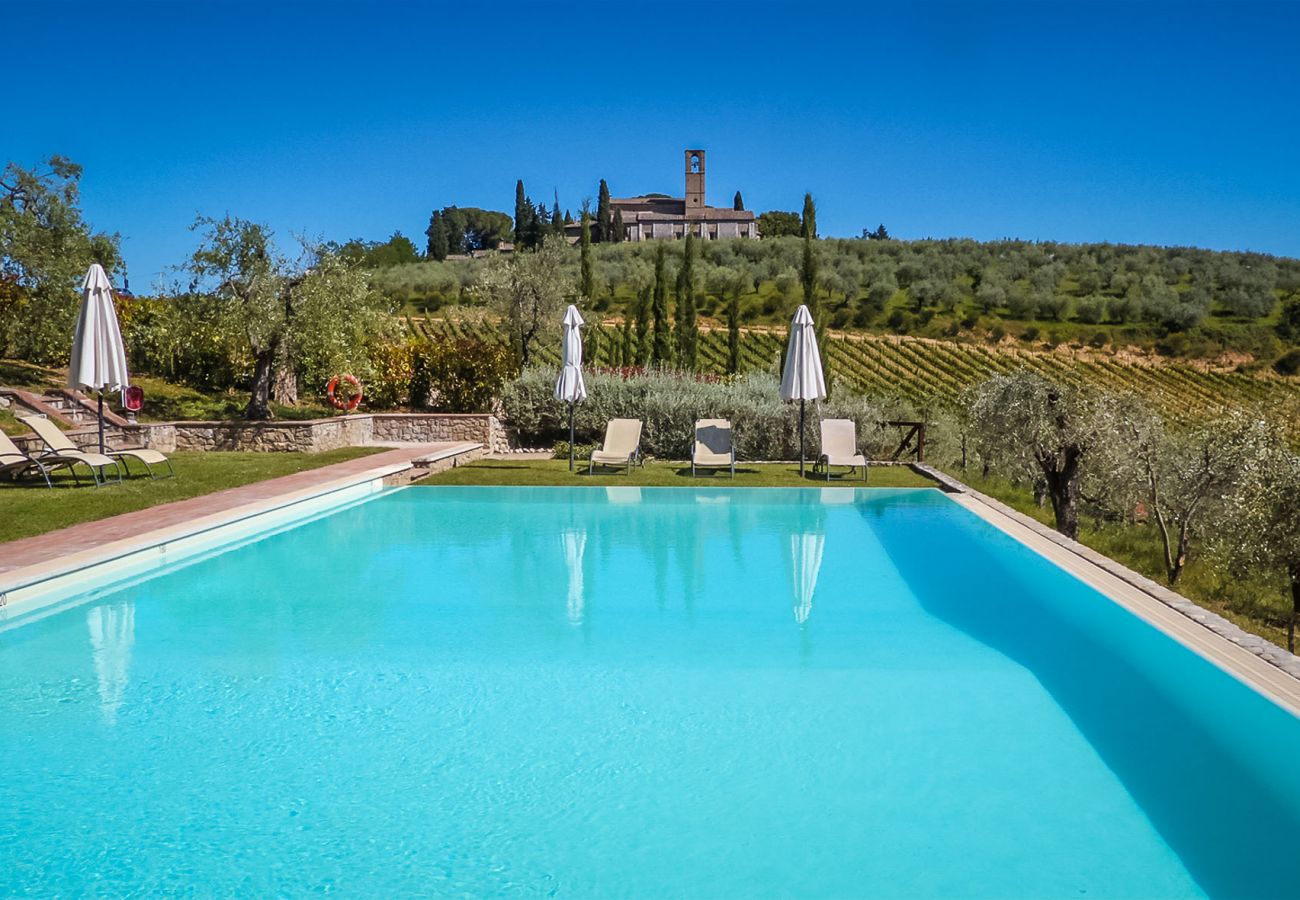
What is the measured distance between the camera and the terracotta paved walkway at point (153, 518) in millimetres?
6580

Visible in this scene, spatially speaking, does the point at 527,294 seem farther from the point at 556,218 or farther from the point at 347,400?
the point at 556,218

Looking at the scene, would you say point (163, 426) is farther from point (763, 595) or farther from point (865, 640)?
point (865, 640)

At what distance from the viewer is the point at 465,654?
5.25m

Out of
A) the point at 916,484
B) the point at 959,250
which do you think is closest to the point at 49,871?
the point at 916,484

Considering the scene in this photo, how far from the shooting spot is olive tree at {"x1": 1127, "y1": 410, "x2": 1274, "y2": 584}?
1433 cm

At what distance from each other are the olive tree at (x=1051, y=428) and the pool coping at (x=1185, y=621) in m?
5.67

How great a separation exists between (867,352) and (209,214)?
34781 mm

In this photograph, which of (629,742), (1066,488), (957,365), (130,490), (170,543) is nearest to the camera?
(629,742)

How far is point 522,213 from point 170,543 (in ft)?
251

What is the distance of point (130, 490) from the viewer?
9867mm

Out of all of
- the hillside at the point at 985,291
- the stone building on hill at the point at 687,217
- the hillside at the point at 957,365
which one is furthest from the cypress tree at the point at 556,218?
the hillside at the point at 957,365

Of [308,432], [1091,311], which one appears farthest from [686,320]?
[1091,311]

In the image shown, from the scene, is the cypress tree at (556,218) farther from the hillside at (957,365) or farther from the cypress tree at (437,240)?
the hillside at (957,365)

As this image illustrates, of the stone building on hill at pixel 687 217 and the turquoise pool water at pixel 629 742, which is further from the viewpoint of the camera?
A: the stone building on hill at pixel 687 217
